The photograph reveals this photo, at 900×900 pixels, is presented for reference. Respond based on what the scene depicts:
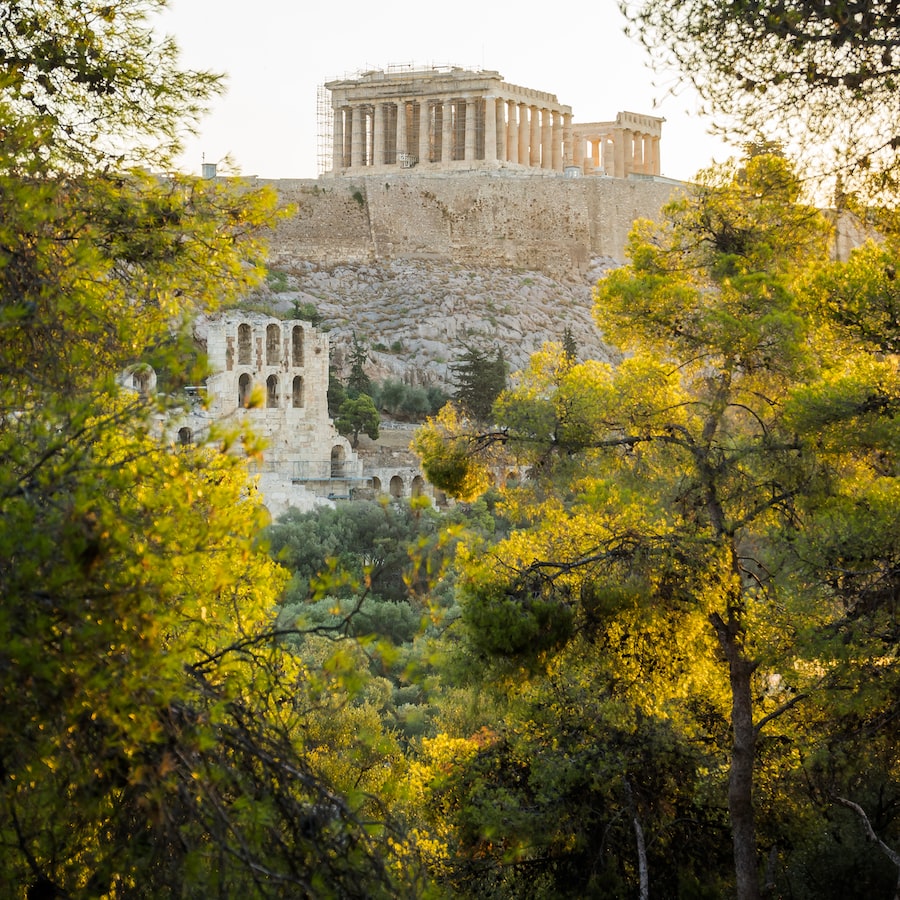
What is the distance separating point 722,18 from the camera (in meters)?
5.95

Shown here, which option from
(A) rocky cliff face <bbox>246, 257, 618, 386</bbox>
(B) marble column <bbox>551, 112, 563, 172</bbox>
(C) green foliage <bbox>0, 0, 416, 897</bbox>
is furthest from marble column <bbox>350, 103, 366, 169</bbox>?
(C) green foliage <bbox>0, 0, 416, 897</bbox>

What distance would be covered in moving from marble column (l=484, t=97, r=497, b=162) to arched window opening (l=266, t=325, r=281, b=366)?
20.0 metres

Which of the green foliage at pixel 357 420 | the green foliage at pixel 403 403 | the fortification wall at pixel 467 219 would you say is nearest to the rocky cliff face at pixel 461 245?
the fortification wall at pixel 467 219

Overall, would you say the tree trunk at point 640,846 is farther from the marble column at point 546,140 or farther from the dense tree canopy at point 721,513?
the marble column at point 546,140

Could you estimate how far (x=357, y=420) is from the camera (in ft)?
106

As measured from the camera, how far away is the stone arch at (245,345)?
2808 centimetres

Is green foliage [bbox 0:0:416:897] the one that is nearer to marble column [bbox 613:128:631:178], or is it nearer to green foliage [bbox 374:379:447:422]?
green foliage [bbox 374:379:447:422]

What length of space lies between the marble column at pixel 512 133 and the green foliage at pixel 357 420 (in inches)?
732

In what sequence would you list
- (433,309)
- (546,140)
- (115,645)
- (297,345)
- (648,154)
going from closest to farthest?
(115,645), (297,345), (433,309), (546,140), (648,154)

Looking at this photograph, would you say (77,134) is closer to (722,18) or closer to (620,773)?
(722,18)

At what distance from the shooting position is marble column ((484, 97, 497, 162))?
45.5m

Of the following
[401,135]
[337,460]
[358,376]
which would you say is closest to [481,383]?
[358,376]

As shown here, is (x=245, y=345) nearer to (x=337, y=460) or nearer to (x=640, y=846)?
(x=337, y=460)

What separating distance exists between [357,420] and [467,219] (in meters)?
16.1
